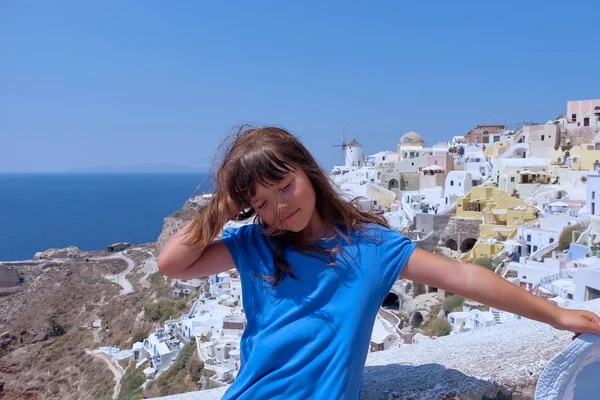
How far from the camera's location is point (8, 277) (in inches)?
992

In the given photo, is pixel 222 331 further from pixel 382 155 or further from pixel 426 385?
pixel 382 155

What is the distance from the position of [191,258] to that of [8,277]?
28840 mm

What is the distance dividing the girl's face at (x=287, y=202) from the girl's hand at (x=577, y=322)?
687 mm

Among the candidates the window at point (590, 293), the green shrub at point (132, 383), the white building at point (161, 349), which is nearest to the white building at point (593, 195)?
the window at point (590, 293)

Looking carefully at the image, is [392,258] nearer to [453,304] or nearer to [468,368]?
[468,368]

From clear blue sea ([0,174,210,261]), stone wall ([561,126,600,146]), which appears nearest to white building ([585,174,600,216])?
stone wall ([561,126,600,146])

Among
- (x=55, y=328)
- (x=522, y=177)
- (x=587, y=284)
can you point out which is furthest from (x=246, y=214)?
(x=55, y=328)

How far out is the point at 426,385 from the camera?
135cm

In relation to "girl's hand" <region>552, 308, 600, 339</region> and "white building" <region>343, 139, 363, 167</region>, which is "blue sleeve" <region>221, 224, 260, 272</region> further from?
"white building" <region>343, 139, 363, 167</region>

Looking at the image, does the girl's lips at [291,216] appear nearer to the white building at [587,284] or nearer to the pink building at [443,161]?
the white building at [587,284]

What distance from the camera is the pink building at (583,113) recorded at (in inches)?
923

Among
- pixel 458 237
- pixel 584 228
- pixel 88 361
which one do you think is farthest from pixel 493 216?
pixel 88 361

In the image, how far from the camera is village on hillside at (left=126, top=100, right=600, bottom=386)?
951 cm

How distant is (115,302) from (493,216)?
17.5m
